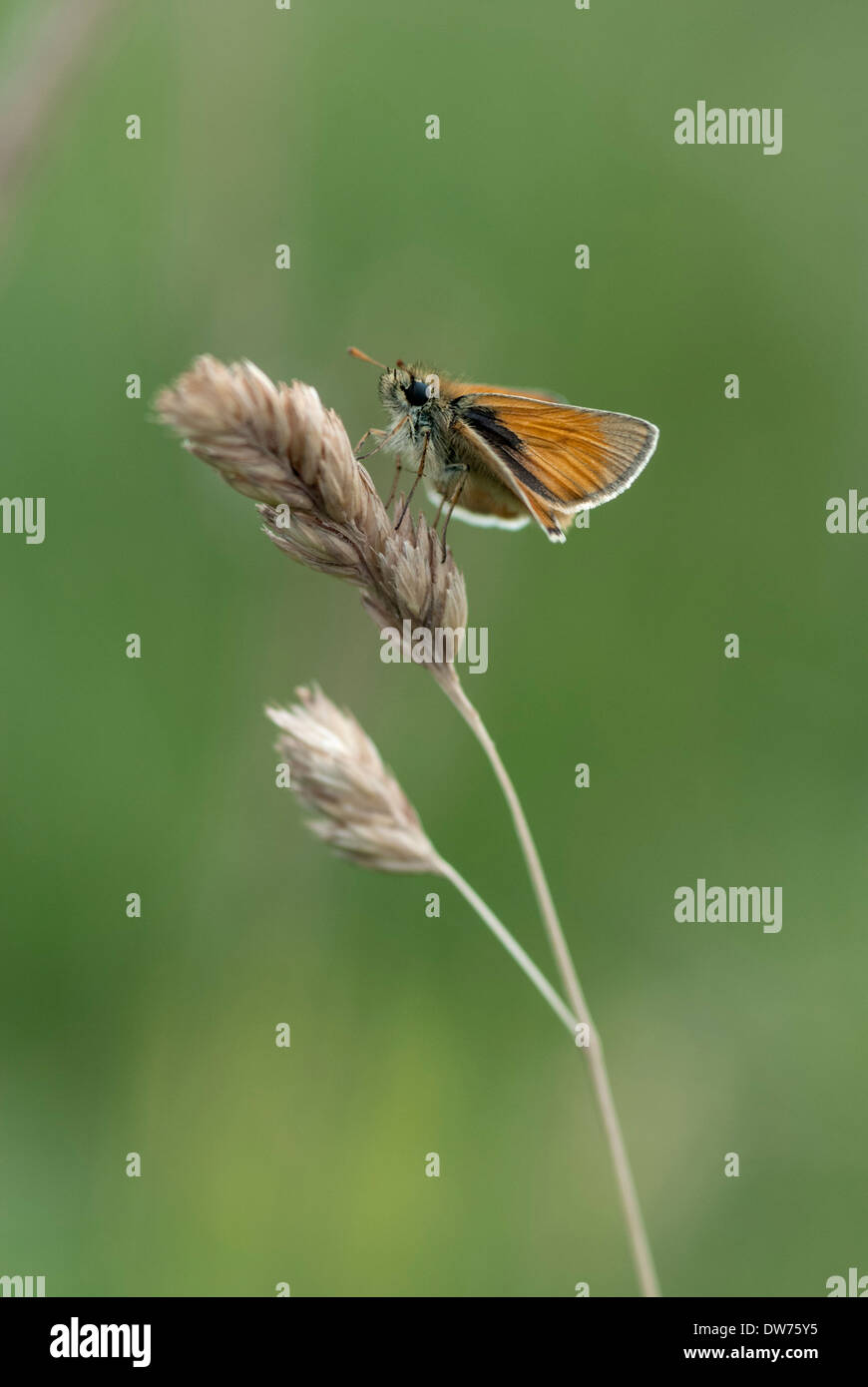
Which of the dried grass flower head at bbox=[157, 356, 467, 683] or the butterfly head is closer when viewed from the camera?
the dried grass flower head at bbox=[157, 356, 467, 683]

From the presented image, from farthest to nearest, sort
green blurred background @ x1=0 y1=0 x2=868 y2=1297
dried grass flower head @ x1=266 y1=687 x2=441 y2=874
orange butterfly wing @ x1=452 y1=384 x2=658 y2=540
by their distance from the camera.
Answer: green blurred background @ x1=0 y1=0 x2=868 y2=1297 < orange butterfly wing @ x1=452 y1=384 x2=658 y2=540 < dried grass flower head @ x1=266 y1=687 x2=441 y2=874

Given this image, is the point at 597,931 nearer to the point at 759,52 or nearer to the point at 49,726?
the point at 49,726

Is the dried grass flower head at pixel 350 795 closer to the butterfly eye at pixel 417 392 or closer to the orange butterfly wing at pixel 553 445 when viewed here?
the orange butterfly wing at pixel 553 445

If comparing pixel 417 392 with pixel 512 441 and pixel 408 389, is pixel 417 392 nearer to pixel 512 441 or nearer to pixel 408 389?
pixel 408 389

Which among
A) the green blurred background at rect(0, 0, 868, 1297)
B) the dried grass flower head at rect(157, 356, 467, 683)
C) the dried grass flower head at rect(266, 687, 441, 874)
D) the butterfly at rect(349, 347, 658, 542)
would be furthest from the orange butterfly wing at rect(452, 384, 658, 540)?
the green blurred background at rect(0, 0, 868, 1297)

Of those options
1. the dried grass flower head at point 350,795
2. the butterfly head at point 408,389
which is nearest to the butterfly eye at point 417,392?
the butterfly head at point 408,389

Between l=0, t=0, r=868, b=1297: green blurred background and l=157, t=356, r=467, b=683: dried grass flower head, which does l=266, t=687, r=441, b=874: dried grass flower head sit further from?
l=0, t=0, r=868, b=1297: green blurred background
